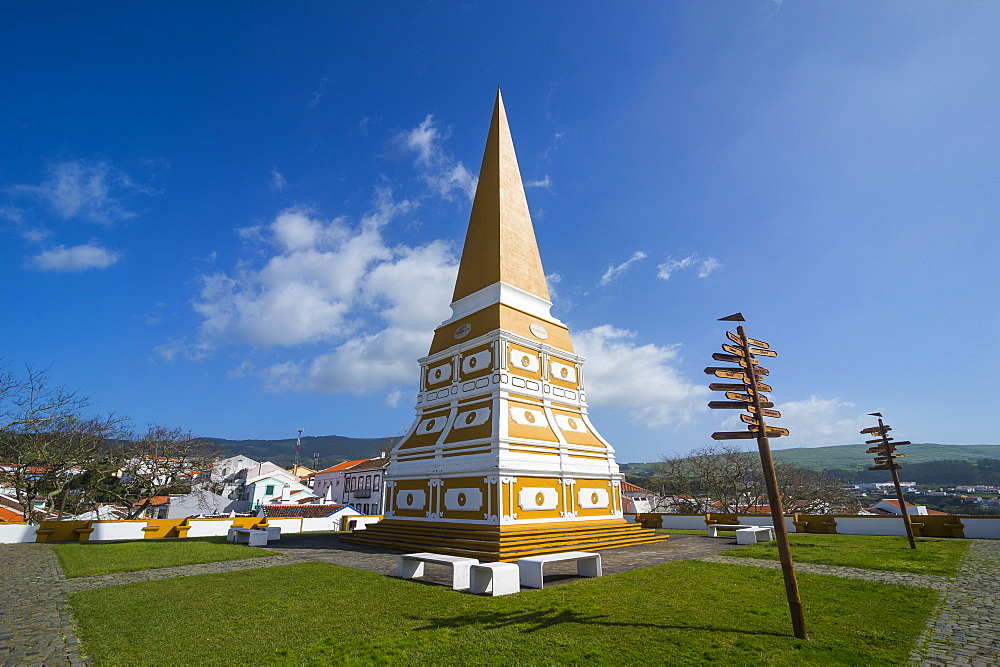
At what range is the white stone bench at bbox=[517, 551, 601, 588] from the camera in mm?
8773

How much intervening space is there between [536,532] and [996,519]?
57.2 feet

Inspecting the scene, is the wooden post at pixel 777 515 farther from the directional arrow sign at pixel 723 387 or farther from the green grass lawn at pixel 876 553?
the green grass lawn at pixel 876 553

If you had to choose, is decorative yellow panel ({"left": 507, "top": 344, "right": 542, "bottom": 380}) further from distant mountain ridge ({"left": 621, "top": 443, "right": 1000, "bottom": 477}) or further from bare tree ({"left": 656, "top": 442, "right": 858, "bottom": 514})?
distant mountain ridge ({"left": 621, "top": 443, "right": 1000, "bottom": 477})

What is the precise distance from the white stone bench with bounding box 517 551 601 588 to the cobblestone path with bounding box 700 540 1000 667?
3.89 metres

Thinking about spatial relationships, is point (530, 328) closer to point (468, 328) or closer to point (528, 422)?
point (468, 328)

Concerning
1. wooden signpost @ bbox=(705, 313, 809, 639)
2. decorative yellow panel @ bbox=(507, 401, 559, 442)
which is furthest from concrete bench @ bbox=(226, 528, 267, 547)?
wooden signpost @ bbox=(705, 313, 809, 639)

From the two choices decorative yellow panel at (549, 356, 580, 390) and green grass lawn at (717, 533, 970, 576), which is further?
decorative yellow panel at (549, 356, 580, 390)

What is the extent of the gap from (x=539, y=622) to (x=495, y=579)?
181 cm

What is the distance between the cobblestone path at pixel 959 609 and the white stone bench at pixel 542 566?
389 cm

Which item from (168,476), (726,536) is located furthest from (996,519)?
(168,476)

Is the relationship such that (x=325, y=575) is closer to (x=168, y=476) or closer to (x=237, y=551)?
(x=237, y=551)

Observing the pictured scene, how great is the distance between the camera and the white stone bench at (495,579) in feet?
26.3

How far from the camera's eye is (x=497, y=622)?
6.31m

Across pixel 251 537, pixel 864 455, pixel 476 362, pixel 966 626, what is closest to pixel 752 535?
pixel 966 626
